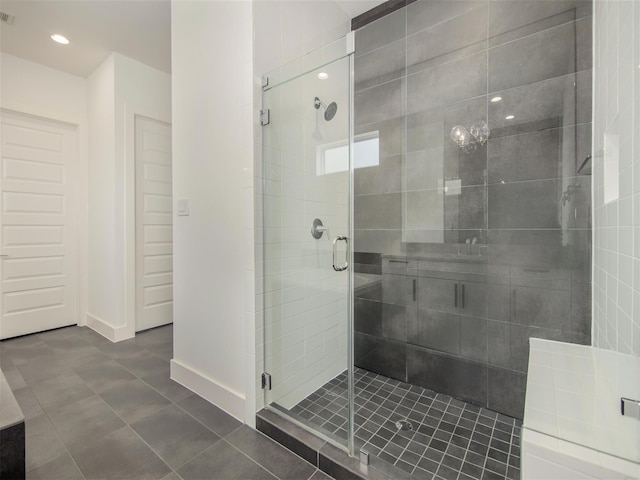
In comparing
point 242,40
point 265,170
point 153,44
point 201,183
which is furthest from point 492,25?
point 153,44

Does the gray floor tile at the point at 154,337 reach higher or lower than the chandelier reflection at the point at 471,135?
lower

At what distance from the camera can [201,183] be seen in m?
1.97

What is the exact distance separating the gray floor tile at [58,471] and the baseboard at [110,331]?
173 cm

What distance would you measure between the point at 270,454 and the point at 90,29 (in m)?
3.68

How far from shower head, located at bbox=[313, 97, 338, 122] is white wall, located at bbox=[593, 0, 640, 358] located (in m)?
1.32

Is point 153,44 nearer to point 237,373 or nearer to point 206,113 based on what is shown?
point 206,113

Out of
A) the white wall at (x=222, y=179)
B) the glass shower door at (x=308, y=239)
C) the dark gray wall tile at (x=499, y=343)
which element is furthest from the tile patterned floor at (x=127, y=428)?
the dark gray wall tile at (x=499, y=343)

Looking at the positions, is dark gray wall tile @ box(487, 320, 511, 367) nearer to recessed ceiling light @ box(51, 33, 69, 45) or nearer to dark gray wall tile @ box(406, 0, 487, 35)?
dark gray wall tile @ box(406, 0, 487, 35)

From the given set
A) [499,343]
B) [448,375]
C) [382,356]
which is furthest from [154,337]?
[499,343]

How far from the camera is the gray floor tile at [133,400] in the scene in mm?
1774

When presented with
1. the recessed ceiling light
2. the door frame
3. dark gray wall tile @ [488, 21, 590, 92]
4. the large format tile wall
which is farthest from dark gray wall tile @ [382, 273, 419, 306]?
the recessed ceiling light

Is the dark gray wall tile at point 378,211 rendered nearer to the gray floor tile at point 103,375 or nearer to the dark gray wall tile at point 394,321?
the dark gray wall tile at point 394,321

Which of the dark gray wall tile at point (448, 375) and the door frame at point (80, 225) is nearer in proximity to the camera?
the dark gray wall tile at point (448, 375)

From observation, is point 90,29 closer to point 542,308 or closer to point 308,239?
point 308,239
